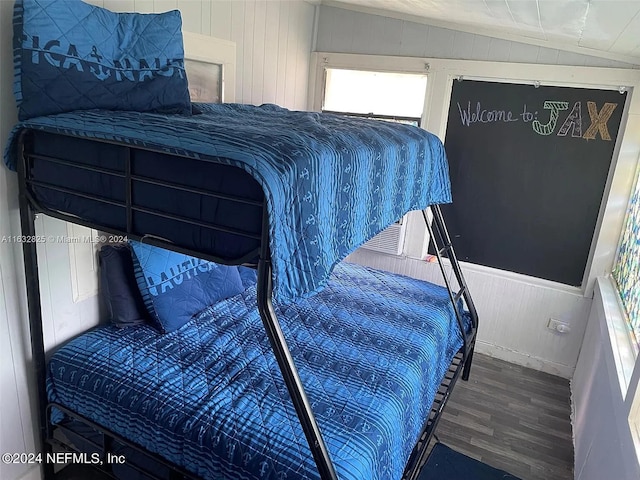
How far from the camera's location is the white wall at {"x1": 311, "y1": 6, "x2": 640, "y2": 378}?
113 inches

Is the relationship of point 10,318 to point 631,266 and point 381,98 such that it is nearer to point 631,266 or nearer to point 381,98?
point 381,98

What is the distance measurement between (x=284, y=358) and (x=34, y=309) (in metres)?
1.11

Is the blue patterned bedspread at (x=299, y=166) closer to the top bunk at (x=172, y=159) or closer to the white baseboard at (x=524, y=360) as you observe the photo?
the top bunk at (x=172, y=159)

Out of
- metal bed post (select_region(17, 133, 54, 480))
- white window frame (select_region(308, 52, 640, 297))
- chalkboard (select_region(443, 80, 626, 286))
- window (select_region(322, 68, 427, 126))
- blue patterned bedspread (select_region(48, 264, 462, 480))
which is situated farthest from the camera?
window (select_region(322, 68, 427, 126))

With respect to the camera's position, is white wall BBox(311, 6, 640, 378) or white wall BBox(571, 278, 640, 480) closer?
white wall BBox(571, 278, 640, 480)

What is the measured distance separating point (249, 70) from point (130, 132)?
5.63 ft

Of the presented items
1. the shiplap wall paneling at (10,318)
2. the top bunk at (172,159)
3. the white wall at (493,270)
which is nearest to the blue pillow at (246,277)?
the top bunk at (172,159)

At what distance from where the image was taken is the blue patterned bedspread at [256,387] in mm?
1506

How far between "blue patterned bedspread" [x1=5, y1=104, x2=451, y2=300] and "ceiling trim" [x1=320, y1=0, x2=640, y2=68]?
1464 mm

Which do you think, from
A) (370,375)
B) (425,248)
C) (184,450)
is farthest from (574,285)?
(184,450)

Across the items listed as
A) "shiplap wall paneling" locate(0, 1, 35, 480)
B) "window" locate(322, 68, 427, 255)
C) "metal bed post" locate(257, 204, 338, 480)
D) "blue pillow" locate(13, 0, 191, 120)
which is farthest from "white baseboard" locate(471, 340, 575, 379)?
"shiplap wall paneling" locate(0, 1, 35, 480)

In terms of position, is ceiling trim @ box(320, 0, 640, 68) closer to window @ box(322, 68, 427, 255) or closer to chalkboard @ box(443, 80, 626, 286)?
chalkboard @ box(443, 80, 626, 286)

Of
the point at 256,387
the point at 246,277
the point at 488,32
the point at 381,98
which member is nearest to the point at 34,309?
the point at 256,387

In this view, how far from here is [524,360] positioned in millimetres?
3223
